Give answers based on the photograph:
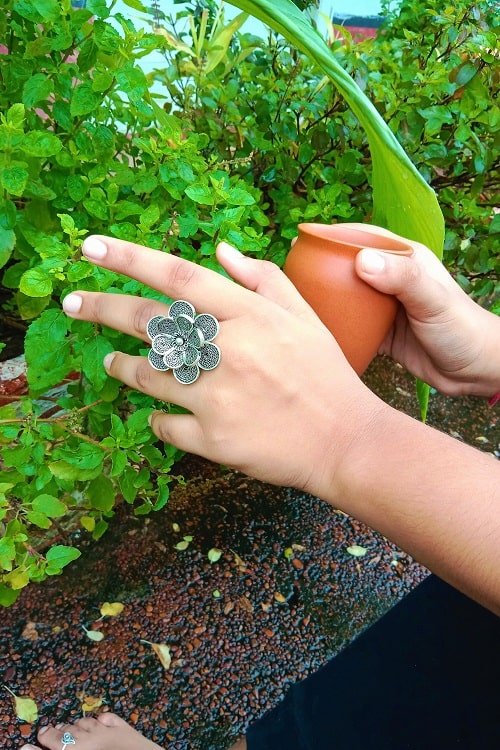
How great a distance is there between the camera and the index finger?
79 cm

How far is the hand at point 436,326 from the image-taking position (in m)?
0.95

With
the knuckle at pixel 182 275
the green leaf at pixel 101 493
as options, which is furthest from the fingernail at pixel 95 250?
the green leaf at pixel 101 493

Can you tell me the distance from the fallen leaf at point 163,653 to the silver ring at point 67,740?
277 millimetres

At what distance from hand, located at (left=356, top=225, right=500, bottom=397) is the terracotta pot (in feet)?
0.08

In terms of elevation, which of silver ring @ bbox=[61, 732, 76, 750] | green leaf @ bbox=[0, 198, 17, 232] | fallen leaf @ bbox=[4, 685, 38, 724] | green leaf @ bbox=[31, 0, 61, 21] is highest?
green leaf @ bbox=[31, 0, 61, 21]

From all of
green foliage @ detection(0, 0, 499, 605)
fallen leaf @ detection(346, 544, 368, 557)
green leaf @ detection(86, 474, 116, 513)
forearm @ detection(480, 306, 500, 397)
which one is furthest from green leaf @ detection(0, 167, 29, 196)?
fallen leaf @ detection(346, 544, 368, 557)

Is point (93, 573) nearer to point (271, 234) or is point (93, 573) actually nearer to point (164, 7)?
point (271, 234)

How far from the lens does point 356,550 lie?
2.05 metres

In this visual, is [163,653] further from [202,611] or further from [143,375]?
[143,375]

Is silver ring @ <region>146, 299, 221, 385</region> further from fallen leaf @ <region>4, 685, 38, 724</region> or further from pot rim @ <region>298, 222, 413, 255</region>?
fallen leaf @ <region>4, 685, 38, 724</region>

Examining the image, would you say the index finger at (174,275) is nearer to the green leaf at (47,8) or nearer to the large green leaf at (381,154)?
the large green leaf at (381,154)

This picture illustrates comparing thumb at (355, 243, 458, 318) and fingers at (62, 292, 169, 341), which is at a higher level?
thumb at (355, 243, 458, 318)

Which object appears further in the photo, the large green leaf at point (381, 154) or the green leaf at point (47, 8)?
the green leaf at point (47, 8)

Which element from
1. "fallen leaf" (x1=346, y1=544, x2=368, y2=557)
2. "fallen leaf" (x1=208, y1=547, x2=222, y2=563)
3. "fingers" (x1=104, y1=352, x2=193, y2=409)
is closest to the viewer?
"fingers" (x1=104, y1=352, x2=193, y2=409)
